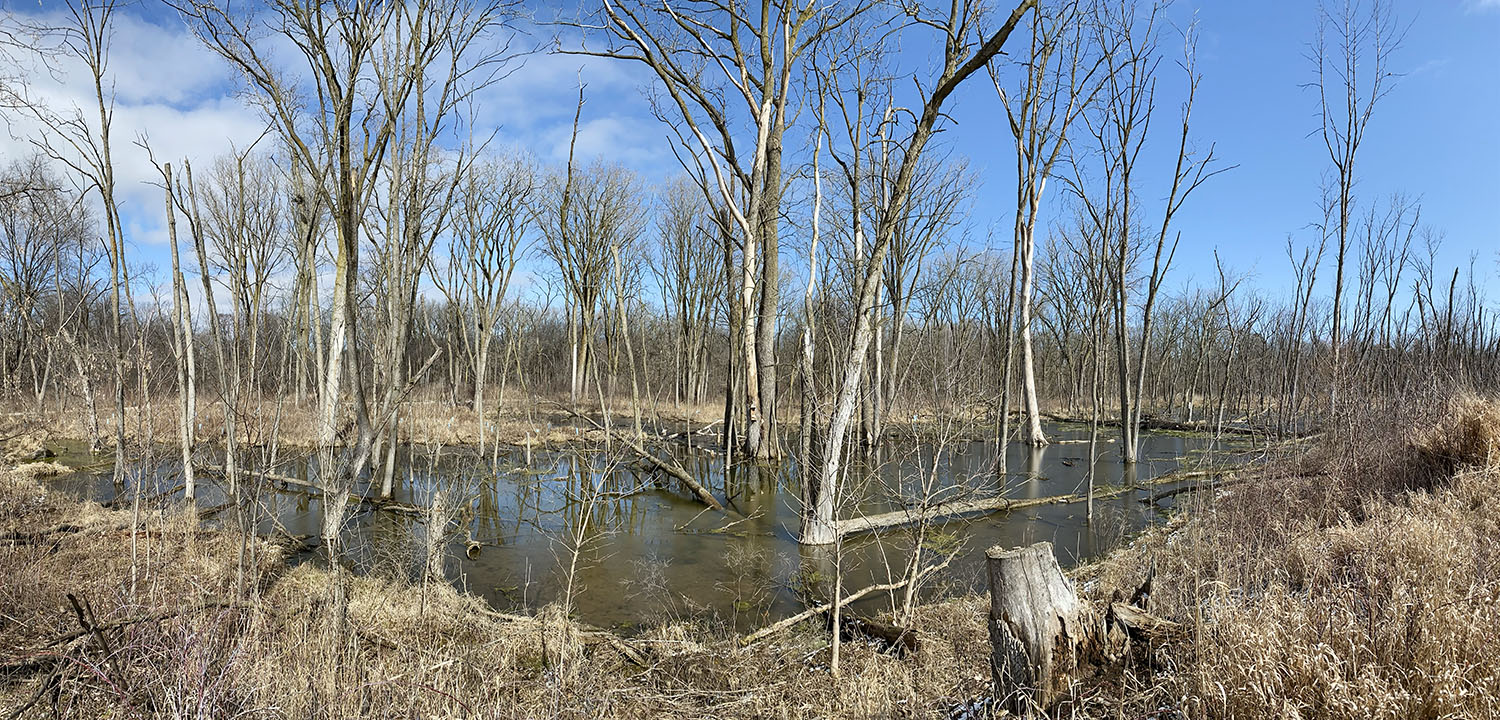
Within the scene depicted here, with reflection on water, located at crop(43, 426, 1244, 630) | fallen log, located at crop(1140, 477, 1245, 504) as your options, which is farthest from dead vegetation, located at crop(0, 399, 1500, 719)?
fallen log, located at crop(1140, 477, 1245, 504)

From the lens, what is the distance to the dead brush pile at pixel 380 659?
3.72 metres

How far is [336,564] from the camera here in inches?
192

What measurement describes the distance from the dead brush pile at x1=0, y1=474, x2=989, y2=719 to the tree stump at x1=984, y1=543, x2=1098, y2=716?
544mm

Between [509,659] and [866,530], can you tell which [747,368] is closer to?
[866,530]

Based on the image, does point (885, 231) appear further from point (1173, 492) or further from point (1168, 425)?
point (1168, 425)

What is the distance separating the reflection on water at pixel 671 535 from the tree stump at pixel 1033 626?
1700 mm

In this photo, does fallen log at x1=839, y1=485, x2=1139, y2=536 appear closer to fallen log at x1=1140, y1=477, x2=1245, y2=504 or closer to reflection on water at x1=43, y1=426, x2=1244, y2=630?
reflection on water at x1=43, y1=426, x2=1244, y2=630

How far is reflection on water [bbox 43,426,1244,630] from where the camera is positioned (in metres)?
7.09

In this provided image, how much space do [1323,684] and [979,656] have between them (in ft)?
6.89

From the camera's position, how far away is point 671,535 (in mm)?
9930

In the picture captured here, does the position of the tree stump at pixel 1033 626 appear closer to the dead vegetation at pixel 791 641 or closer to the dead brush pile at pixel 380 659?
the dead vegetation at pixel 791 641

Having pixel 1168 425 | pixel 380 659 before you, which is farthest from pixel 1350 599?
pixel 1168 425

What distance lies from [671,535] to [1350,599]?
760 cm

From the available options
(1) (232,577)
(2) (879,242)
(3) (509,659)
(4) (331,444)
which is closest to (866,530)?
(2) (879,242)
